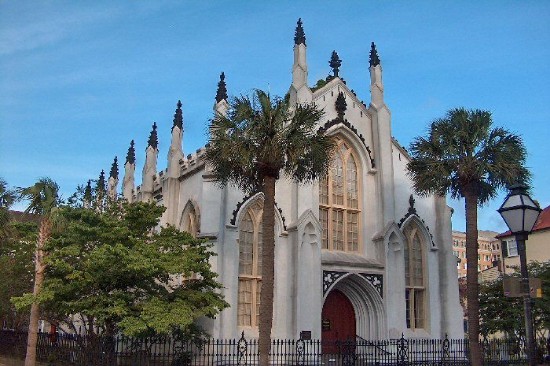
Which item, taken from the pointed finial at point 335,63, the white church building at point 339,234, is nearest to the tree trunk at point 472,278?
the white church building at point 339,234

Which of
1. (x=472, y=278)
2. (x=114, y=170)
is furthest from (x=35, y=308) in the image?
(x=114, y=170)

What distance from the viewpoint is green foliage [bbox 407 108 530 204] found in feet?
68.1

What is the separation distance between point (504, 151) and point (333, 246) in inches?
361

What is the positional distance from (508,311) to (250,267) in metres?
13.0

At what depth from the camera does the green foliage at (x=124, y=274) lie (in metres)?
18.2

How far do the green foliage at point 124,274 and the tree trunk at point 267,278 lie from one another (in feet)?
9.23

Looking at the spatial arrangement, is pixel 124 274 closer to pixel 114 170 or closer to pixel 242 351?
pixel 242 351

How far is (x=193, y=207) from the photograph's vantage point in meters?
26.3

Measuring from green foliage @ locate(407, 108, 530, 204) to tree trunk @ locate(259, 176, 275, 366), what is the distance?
6.99 metres

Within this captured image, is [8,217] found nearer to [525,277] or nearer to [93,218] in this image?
[93,218]

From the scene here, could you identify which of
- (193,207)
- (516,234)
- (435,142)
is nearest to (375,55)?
(435,142)

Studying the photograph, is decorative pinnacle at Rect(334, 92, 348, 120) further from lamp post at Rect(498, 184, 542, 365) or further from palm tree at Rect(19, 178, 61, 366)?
lamp post at Rect(498, 184, 542, 365)

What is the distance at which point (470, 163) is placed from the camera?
20812 mm

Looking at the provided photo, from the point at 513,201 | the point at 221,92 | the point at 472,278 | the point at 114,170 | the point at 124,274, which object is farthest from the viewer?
the point at 114,170
